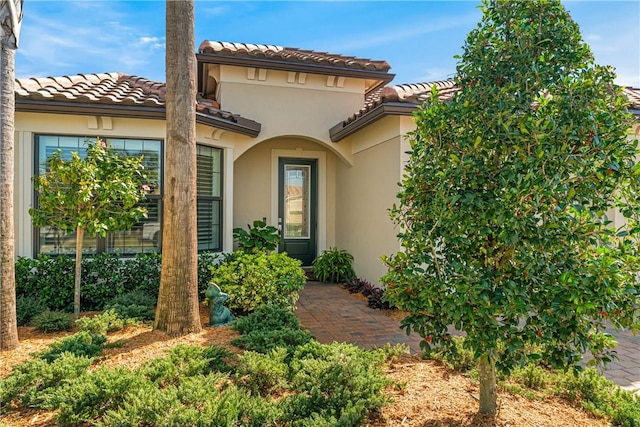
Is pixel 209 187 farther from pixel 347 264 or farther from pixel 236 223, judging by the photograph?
pixel 347 264

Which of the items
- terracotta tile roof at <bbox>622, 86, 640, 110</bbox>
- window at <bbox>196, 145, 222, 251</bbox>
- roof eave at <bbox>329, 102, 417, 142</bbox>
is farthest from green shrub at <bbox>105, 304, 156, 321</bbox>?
terracotta tile roof at <bbox>622, 86, 640, 110</bbox>

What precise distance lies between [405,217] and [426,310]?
27.7 inches

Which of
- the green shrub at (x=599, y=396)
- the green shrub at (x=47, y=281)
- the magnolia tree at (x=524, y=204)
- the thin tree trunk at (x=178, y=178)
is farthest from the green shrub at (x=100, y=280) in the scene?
the green shrub at (x=599, y=396)

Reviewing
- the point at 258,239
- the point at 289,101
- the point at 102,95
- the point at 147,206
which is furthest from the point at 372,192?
the point at 102,95

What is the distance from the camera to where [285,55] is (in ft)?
27.5

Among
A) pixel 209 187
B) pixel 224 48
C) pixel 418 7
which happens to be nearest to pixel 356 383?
pixel 209 187

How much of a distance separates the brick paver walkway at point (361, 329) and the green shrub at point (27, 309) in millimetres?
3665

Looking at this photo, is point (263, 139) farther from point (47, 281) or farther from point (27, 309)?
point (27, 309)

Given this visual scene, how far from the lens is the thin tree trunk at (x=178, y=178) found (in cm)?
460

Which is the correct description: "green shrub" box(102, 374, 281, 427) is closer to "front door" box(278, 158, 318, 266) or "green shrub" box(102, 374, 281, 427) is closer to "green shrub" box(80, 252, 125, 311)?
"green shrub" box(80, 252, 125, 311)

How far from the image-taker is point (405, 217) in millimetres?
3037

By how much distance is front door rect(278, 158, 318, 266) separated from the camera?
A: 9.79 metres

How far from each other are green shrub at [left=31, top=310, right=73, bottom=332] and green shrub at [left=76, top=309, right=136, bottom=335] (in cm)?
29

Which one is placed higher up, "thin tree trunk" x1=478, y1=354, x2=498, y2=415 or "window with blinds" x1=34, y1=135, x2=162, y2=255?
"window with blinds" x1=34, y1=135, x2=162, y2=255
